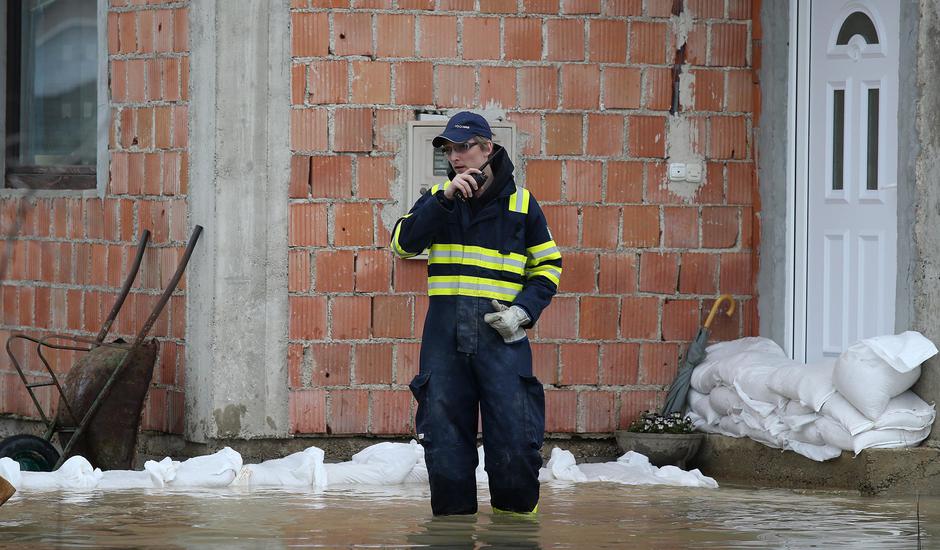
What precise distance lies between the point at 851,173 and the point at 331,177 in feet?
10.9

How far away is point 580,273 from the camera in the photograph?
9.67 m

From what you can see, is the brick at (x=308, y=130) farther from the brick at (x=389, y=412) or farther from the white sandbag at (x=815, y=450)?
the white sandbag at (x=815, y=450)

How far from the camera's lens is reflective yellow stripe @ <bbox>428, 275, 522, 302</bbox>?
663cm

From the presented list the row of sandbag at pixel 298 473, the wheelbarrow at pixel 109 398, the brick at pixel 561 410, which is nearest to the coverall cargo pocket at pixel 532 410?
the row of sandbag at pixel 298 473

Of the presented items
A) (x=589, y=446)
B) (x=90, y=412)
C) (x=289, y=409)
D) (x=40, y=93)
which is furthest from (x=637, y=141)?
(x=40, y=93)

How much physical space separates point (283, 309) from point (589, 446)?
87.7 inches

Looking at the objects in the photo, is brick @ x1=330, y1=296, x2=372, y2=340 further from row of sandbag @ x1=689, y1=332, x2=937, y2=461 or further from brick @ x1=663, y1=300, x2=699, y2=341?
row of sandbag @ x1=689, y1=332, x2=937, y2=461

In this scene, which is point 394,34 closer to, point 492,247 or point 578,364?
point 578,364

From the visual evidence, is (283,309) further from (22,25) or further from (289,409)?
(22,25)

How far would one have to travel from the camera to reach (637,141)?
973 cm

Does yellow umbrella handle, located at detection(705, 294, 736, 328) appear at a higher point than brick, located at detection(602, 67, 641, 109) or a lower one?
lower

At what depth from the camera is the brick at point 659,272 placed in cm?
976

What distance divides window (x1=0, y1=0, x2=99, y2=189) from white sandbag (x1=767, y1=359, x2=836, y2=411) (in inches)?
197

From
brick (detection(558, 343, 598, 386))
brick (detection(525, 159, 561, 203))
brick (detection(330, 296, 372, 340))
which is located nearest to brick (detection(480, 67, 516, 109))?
brick (detection(525, 159, 561, 203))
